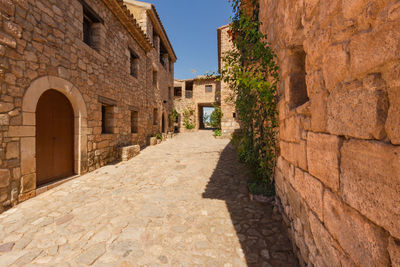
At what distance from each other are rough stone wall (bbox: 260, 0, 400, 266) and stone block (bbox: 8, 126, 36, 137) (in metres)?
4.35

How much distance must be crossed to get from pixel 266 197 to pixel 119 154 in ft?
17.0

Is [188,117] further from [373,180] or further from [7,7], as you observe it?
[373,180]

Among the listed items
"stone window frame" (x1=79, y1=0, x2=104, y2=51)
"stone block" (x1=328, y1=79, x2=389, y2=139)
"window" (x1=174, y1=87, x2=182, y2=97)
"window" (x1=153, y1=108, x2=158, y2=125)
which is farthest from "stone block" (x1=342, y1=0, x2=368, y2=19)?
"window" (x1=174, y1=87, x2=182, y2=97)

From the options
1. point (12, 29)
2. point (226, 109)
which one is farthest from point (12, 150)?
point (226, 109)

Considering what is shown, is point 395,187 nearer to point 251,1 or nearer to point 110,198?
point 110,198

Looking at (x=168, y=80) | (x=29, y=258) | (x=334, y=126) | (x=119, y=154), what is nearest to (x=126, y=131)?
(x=119, y=154)

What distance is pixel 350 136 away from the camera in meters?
0.90

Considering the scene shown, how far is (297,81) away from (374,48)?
1.21 m

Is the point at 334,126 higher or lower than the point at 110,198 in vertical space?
higher

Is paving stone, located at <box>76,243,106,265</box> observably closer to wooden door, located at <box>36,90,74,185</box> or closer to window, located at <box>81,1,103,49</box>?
wooden door, located at <box>36,90,74,185</box>

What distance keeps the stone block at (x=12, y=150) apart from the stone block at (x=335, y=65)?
4.42 m

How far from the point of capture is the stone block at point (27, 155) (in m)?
2.95

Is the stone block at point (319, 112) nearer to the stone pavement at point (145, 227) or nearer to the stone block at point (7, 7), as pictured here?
the stone pavement at point (145, 227)

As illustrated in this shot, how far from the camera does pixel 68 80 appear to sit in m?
4.00
